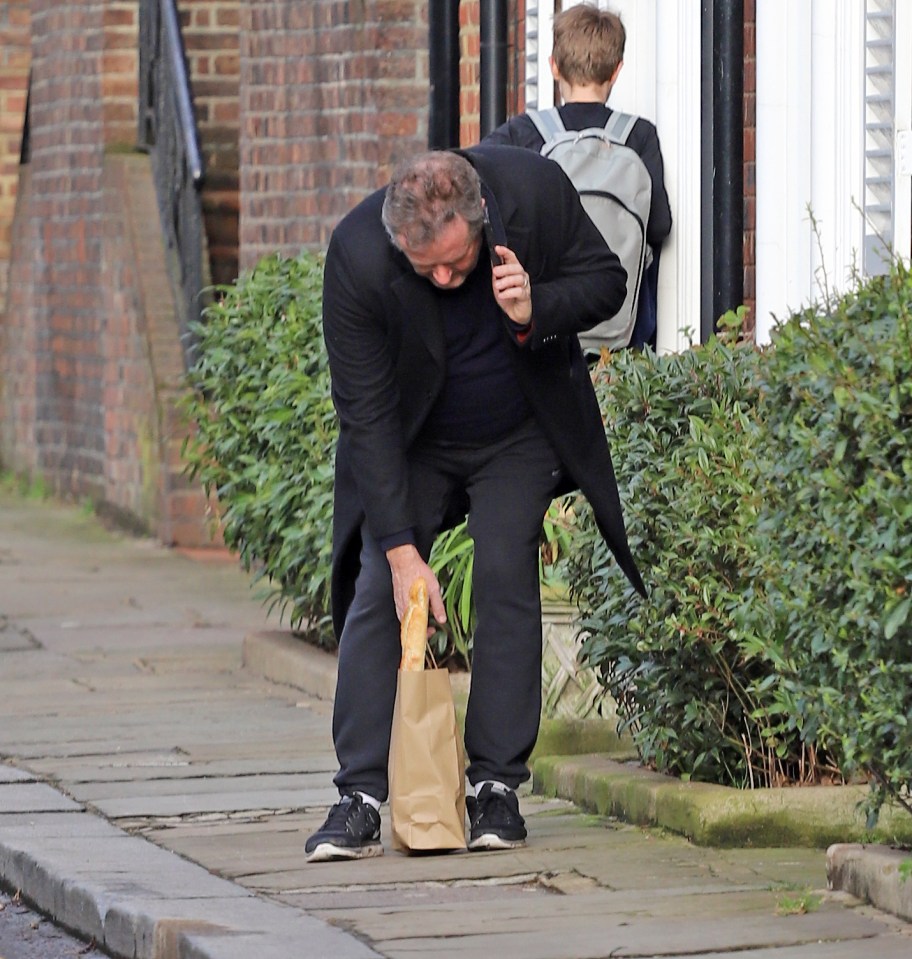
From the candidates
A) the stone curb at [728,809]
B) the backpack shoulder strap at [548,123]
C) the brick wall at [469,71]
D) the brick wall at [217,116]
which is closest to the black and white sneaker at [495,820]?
the stone curb at [728,809]

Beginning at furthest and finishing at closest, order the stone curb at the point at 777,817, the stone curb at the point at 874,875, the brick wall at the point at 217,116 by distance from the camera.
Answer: the brick wall at the point at 217,116, the stone curb at the point at 777,817, the stone curb at the point at 874,875

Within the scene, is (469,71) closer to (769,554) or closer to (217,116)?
(217,116)

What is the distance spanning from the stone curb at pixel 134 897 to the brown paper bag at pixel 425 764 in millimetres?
443

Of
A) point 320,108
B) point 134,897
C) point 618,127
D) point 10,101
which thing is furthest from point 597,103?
point 10,101

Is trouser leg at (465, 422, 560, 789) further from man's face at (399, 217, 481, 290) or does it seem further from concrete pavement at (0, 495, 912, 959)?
man's face at (399, 217, 481, 290)

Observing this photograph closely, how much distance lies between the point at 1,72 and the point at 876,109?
877 centimetres

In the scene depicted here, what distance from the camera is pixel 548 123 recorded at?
22.2 feet

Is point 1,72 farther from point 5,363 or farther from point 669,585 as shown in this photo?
point 669,585

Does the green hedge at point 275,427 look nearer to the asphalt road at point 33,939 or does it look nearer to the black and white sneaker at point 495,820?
the black and white sneaker at point 495,820

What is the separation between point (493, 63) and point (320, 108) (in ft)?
5.56

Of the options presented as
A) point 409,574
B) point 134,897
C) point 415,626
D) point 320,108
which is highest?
point 320,108

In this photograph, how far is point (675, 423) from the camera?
5.46 metres

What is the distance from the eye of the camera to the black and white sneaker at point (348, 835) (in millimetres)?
5168

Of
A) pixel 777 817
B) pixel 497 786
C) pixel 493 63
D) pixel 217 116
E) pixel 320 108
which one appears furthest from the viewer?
pixel 217 116
